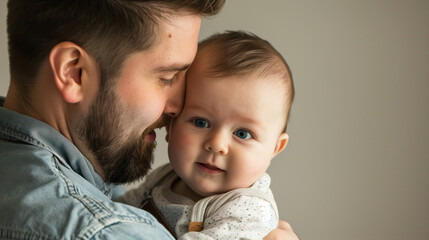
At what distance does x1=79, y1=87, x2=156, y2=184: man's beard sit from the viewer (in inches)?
50.4

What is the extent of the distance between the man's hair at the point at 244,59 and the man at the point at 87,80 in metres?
0.10

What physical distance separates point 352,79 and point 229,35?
1074 millimetres

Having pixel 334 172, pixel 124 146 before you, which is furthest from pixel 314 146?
pixel 124 146

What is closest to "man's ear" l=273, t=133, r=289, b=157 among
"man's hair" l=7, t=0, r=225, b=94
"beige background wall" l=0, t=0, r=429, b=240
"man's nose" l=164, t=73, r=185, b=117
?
"man's nose" l=164, t=73, r=185, b=117

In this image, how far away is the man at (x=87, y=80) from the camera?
115 cm

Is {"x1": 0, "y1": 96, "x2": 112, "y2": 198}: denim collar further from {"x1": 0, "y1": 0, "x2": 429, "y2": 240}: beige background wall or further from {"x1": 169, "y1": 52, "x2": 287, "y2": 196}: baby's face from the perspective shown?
{"x1": 0, "y1": 0, "x2": 429, "y2": 240}: beige background wall

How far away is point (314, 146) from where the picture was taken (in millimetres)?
2494

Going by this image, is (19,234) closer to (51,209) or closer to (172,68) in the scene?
(51,209)

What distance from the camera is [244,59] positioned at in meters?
1.41

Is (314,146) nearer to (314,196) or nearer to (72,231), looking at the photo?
(314,196)

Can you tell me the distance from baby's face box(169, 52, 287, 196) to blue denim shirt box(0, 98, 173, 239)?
36 cm

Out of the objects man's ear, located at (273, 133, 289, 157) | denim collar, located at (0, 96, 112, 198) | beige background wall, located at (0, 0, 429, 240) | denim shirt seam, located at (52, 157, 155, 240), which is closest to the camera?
denim shirt seam, located at (52, 157, 155, 240)

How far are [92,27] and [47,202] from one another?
0.44m

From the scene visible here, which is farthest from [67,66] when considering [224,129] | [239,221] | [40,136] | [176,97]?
[239,221]
